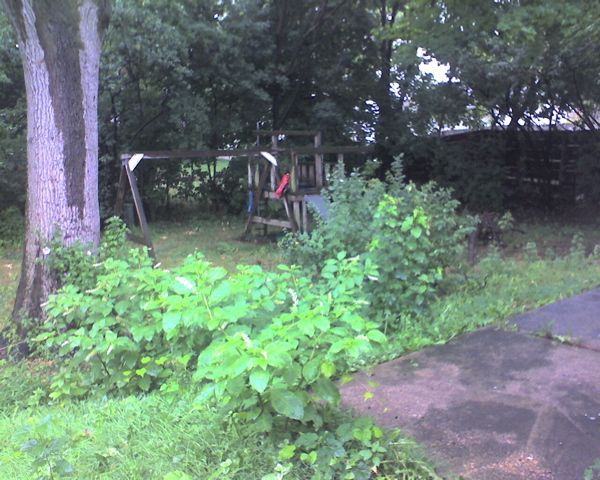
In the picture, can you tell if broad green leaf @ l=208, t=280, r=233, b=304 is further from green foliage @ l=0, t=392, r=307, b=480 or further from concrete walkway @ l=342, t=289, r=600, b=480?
concrete walkway @ l=342, t=289, r=600, b=480

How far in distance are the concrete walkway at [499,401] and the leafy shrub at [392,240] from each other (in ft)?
2.40

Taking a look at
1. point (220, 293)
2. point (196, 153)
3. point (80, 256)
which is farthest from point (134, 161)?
point (220, 293)

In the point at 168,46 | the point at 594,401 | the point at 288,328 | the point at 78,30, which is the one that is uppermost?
the point at 168,46

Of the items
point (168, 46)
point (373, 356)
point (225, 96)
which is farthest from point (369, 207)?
point (225, 96)

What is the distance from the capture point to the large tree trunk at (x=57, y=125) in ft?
19.0

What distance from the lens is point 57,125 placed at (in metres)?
5.93

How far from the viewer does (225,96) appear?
1436cm

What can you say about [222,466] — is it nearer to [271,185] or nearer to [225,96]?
[271,185]

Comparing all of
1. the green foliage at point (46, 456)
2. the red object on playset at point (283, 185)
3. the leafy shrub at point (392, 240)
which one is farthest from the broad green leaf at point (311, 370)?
the red object on playset at point (283, 185)

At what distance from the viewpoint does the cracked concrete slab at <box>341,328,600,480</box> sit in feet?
9.21

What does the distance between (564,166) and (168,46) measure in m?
9.48

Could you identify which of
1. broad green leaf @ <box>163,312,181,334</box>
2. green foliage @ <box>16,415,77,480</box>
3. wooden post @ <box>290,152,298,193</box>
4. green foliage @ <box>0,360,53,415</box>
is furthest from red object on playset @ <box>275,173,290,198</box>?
green foliage @ <box>16,415,77,480</box>

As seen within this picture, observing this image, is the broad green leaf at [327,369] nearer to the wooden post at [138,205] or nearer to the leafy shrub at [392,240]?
the leafy shrub at [392,240]

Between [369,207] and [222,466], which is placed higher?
[369,207]
